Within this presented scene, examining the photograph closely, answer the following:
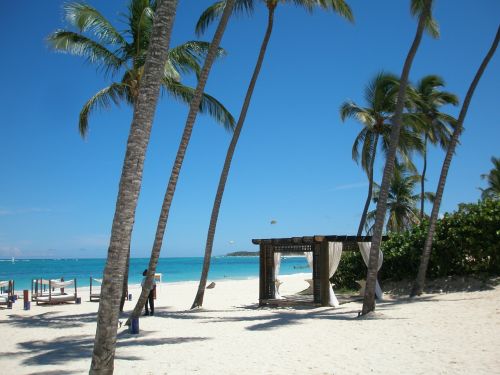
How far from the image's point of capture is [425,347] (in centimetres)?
824

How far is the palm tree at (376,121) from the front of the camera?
2183 cm

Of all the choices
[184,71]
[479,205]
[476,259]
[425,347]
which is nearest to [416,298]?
[476,259]

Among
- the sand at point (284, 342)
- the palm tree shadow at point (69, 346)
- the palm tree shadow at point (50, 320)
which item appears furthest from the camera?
the palm tree shadow at point (50, 320)

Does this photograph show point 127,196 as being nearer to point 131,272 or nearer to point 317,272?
point 317,272

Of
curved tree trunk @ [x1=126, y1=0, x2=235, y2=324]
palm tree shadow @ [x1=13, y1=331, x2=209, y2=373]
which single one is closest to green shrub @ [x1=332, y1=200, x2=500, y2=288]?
curved tree trunk @ [x1=126, y1=0, x2=235, y2=324]

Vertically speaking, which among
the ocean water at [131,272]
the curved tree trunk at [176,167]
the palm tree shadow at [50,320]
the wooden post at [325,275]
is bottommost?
the ocean water at [131,272]

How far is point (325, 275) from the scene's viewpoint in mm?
15656

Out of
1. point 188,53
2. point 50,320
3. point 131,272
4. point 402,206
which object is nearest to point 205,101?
point 188,53

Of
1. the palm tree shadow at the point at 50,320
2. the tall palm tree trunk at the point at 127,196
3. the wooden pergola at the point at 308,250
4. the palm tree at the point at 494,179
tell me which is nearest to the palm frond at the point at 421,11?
the wooden pergola at the point at 308,250

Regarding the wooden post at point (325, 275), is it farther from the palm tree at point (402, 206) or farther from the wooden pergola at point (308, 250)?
the palm tree at point (402, 206)

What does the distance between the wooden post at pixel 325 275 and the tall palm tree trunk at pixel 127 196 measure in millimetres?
11129

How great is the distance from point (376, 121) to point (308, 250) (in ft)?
28.1

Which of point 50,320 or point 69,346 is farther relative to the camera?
point 50,320

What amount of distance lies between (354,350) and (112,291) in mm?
4707
